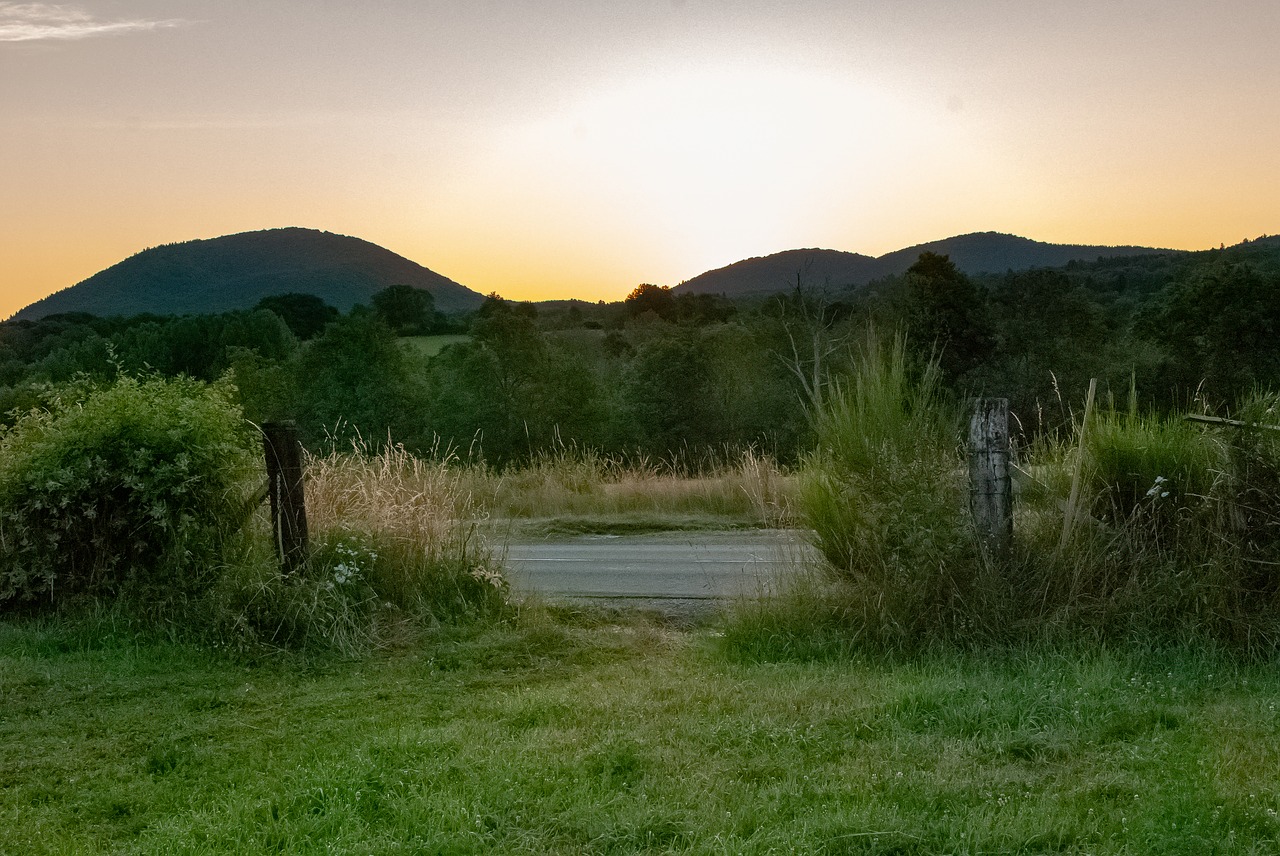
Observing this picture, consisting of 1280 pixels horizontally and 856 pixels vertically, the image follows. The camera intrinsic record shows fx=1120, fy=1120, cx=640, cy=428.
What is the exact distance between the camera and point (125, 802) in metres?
5.36

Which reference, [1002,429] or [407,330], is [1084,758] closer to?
[1002,429]

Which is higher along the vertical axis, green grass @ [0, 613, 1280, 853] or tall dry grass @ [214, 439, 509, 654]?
tall dry grass @ [214, 439, 509, 654]

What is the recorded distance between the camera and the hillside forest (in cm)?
3994

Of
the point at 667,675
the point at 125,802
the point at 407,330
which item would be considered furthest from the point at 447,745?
the point at 407,330

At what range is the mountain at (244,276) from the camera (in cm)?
6950

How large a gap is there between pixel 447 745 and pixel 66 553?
536 cm

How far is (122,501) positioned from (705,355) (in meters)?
38.7

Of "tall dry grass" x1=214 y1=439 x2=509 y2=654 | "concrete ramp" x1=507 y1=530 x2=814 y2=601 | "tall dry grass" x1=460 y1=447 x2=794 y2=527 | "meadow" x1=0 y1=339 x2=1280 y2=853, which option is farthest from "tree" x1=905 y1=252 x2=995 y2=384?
"meadow" x1=0 y1=339 x2=1280 y2=853

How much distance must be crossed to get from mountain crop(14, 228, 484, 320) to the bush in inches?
2351

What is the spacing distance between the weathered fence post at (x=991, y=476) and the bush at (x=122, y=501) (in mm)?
5973

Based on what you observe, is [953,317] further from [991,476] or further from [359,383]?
[991,476]

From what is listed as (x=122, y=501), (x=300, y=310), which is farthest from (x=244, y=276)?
(x=122, y=501)

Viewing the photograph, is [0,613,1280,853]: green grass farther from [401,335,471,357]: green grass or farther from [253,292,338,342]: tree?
[253,292,338,342]: tree

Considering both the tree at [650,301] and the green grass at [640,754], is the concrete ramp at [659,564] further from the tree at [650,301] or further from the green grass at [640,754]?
the tree at [650,301]
